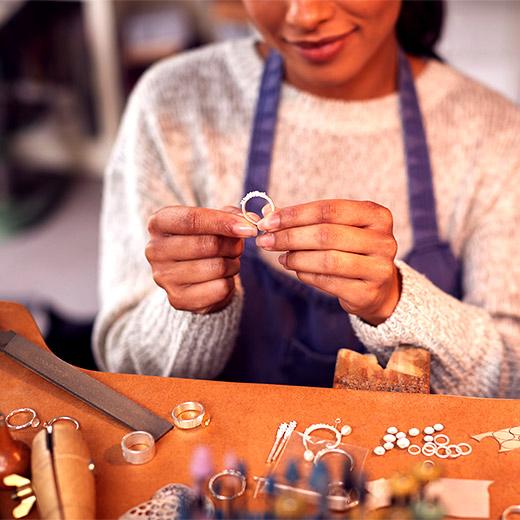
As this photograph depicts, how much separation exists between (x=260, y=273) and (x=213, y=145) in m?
0.22

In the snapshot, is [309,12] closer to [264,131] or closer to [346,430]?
[264,131]

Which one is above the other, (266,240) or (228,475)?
(266,240)

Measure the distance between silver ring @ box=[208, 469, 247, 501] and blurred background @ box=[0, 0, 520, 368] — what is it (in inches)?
69.9

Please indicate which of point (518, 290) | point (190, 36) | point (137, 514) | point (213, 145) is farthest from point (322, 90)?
point (190, 36)

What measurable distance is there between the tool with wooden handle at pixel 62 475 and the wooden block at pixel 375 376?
275 millimetres

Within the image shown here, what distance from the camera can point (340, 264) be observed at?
32.4 inches

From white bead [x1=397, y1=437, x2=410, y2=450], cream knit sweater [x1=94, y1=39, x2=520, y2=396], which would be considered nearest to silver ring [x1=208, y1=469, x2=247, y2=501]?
white bead [x1=397, y1=437, x2=410, y2=450]

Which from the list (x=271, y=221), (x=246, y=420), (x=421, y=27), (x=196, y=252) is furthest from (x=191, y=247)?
(x=421, y=27)

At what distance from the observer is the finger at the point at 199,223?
82 centimetres

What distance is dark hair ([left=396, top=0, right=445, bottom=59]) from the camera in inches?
49.6

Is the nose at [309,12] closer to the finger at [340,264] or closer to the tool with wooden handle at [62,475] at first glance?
the finger at [340,264]

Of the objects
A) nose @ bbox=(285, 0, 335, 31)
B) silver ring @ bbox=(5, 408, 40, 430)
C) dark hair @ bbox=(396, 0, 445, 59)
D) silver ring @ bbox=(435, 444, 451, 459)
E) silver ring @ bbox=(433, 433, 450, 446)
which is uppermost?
nose @ bbox=(285, 0, 335, 31)

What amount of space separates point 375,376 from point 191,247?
9.7 inches

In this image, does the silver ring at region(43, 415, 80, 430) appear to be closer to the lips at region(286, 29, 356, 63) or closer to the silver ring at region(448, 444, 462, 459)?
the silver ring at region(448, 444, 462, 459)
